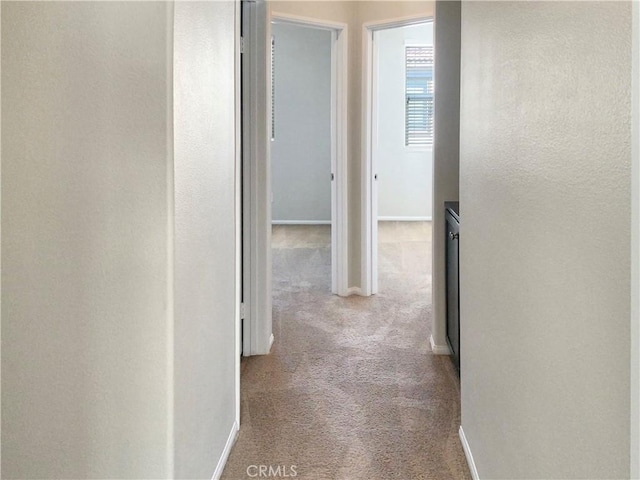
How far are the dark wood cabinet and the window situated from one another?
5.47 metres

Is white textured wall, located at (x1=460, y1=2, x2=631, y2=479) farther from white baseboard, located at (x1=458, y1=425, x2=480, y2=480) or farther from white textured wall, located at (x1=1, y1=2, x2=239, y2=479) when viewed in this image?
white textured wall, located at (x1=1, y1=2, x2=239, y2=479)

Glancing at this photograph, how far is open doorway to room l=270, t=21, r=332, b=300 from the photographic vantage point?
26.7ft

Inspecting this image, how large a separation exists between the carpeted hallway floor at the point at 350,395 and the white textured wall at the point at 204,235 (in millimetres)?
285

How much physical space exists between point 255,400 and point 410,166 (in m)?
6.34

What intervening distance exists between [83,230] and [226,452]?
3.73 feet

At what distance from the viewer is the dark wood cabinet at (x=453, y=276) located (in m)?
2.80

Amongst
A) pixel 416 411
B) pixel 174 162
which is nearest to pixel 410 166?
pixel 416 411

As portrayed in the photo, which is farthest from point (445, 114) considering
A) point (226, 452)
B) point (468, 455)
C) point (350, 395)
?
point (226, 452)

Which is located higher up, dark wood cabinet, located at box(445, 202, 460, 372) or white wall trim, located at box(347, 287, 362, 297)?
dark wood cabinet, located at box(445, 202, 460, 372)

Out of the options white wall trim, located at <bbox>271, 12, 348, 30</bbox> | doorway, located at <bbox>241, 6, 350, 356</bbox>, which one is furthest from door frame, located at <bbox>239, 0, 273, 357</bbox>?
white wall trim, located at <bbox>271, 12, 348, 30</bbox>

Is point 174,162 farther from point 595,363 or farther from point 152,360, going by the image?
point 595,363

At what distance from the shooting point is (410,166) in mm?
8539

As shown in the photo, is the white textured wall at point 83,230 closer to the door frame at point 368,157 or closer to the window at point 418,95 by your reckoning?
the door frame at point 368,157

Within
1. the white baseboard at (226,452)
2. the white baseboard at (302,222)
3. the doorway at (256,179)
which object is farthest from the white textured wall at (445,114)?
the white baseboard at (302,222)
